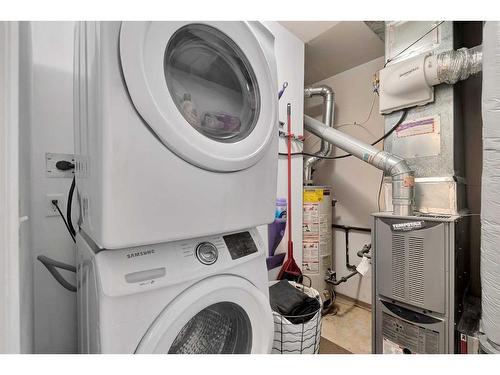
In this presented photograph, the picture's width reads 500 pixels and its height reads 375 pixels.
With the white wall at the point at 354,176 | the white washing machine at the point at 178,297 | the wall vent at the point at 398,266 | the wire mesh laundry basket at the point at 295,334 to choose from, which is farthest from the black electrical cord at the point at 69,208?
the white wall at the point at 354,176

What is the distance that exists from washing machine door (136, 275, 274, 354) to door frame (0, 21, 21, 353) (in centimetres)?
28

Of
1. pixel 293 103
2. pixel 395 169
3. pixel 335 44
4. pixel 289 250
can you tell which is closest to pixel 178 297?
pixel 289 250

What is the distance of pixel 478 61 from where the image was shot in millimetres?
1351

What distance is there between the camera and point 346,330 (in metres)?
1.98

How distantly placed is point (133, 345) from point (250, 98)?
0.87 m

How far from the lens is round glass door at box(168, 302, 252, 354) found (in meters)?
0.82

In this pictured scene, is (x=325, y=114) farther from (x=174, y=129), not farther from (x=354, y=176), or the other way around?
(x=174, y=129)

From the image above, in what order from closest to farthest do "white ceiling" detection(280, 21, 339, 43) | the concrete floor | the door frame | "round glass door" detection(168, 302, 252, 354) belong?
the door frame → "round glass door" detection(168, 302, 252, 354) → the concrete floor → "white ceiling" detection(280, 21, 339, 43)

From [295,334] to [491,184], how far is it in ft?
3.64

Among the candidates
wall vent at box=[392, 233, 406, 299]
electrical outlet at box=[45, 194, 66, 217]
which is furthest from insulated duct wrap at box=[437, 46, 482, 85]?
electrical outlet at box=[45, 194, 66, 217]

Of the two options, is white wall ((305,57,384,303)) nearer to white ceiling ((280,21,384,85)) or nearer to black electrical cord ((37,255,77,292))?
white ceiling ((280,21,384,85))
